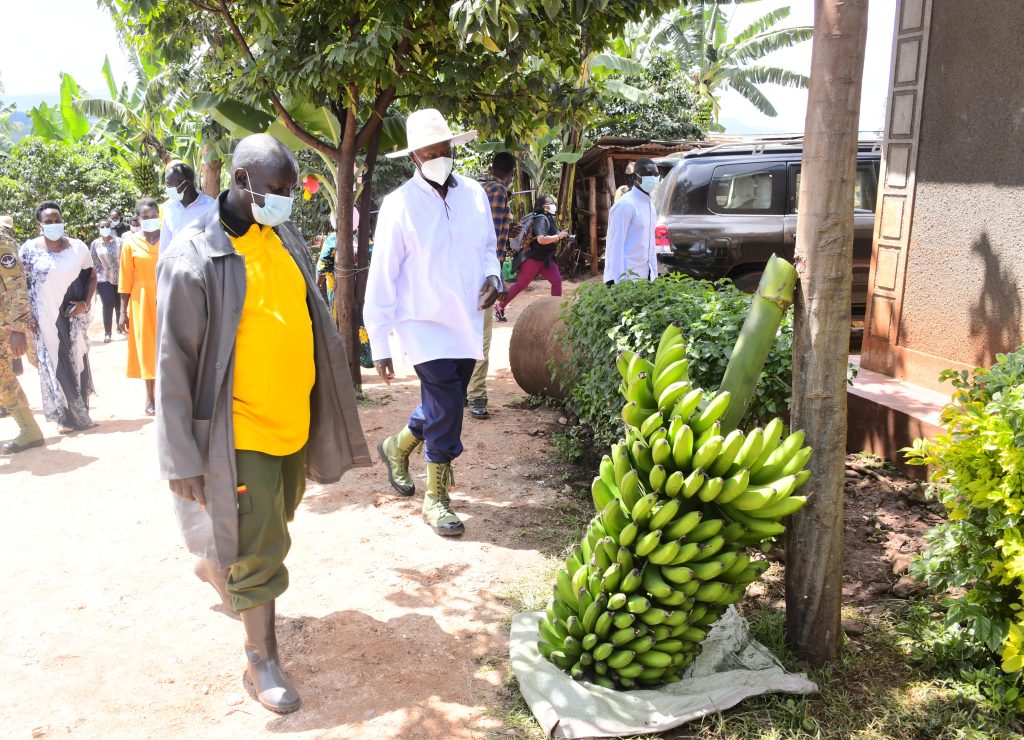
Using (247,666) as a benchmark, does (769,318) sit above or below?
above

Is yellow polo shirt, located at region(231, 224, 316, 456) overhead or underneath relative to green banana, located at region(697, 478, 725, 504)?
overhead

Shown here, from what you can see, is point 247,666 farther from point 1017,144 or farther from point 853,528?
point 1017,144

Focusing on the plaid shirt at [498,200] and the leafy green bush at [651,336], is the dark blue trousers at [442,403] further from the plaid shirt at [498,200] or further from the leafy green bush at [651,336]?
the plaid shirt at [498,200]

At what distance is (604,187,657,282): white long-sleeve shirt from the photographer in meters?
7.40

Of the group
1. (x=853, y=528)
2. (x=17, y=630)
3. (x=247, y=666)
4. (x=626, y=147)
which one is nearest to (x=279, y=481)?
(x=247, y=666)

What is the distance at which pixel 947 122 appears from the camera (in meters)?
5.26

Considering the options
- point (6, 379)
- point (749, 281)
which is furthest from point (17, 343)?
point (749, 281)

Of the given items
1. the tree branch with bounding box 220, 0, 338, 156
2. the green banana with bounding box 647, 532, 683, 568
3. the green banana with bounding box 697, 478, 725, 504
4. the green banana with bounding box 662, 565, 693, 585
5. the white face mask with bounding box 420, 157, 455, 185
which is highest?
the tree branch with bounding box 220, 0, 338, 156

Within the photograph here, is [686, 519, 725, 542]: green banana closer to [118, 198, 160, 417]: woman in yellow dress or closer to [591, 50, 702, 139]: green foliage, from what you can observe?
[118, 198, 160, 417]: woman in yellow dress

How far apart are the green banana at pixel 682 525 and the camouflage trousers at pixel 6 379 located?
6011 millimetres

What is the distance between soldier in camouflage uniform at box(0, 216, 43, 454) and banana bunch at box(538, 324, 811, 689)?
566 centimetres

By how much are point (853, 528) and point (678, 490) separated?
5.98ft

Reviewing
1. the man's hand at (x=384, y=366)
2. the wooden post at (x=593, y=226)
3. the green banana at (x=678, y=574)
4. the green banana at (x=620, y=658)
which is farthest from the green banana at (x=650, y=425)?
the wooden post at (x=593, y=226)

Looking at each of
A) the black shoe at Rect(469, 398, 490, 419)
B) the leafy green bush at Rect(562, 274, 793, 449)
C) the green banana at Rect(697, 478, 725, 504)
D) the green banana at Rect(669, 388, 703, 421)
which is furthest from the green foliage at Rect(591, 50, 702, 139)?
the green banana at Rect(697, 478, 725, 504)
